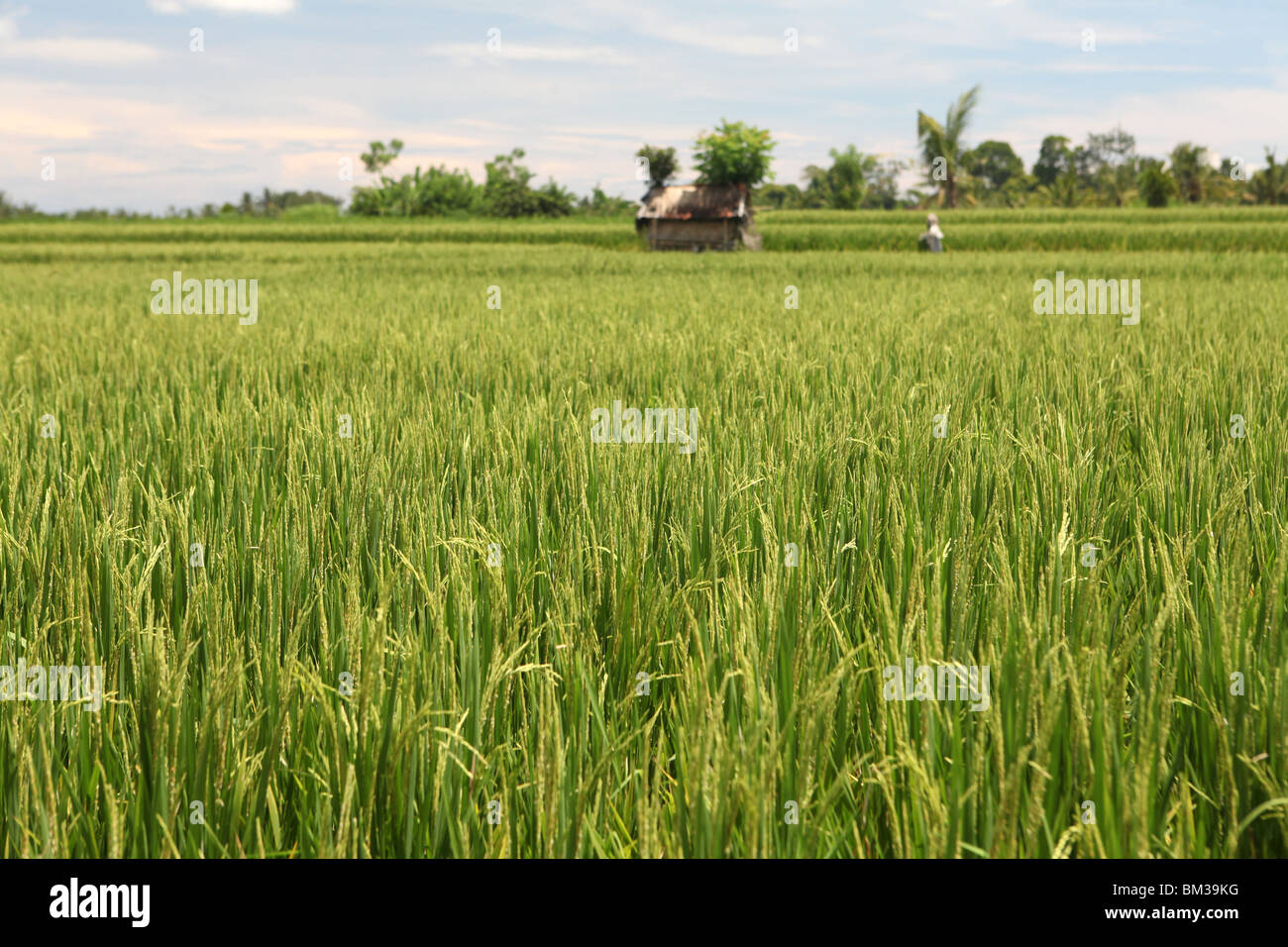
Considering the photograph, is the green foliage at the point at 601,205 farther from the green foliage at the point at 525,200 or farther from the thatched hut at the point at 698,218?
the thatched hut at the point at 698,218

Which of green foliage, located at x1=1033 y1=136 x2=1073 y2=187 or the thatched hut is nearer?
the thatched hut

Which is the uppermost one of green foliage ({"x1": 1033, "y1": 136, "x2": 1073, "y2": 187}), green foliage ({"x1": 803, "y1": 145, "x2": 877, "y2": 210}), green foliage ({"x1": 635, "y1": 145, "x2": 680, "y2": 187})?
green foliage ({"x1": 1033, "y1": 136, "x2": 1073, "y2": 187})

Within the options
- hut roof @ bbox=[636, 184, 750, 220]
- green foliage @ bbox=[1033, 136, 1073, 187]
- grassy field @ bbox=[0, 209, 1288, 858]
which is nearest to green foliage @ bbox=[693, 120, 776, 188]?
hut roof @ bbox=[636, 184, 750, 220]

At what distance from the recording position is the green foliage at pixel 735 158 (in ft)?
74.9

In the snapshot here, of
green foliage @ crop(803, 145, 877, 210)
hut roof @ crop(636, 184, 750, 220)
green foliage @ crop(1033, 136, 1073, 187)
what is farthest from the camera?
green foliage @ crop(1033, 136, 1073, 187)

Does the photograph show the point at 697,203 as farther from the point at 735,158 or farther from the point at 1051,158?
the point at 1051,158

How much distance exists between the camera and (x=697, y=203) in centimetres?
2198

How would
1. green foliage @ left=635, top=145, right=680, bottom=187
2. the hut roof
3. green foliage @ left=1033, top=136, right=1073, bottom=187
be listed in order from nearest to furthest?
the hut roof < green foliage @ left=635, top=145, right=680, bottom=187 < green foliage @ left=1033, top=136, right=1073, bottom=187

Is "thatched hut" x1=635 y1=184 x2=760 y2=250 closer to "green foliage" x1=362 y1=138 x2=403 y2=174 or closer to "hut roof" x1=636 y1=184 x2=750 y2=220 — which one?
"hut roof" x1=636 y1=184 x2=750 y2=220

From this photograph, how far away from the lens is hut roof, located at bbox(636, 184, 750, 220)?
70.5ft

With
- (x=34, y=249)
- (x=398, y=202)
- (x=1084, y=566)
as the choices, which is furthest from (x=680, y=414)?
(x=398, y=202)

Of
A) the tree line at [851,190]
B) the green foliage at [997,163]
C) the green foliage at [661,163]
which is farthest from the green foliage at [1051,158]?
the green foliage at [661,163]

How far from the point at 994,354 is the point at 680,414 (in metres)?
1.85
